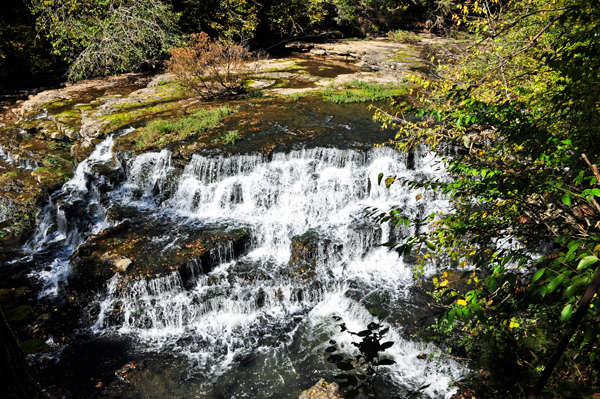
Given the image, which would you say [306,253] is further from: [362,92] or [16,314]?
[362,92]

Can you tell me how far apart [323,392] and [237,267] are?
3544 millimetres

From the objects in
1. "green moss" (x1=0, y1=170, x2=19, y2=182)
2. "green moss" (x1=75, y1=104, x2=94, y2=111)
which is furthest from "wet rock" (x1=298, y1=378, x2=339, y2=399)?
"green moss" (x1=75, y1=104, x2=94, y2=111)

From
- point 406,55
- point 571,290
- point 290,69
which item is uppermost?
point 406,55

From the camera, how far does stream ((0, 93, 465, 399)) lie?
566 centimetres

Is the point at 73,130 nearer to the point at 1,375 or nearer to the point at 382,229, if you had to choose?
the point at 382,229

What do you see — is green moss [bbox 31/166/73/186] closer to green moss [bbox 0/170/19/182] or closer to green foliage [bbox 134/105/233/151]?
green moss [bbox 0/170/19/182]

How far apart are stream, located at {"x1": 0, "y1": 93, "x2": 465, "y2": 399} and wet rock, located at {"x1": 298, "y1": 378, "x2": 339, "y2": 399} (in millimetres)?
534

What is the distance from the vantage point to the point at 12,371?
1071mm

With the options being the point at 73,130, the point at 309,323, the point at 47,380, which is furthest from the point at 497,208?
Answer: the point at 73,130

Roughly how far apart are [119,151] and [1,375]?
418 inches

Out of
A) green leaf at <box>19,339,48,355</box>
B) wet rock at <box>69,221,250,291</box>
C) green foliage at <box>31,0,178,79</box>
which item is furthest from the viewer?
green foliage at <box>31,0,178,79</box>

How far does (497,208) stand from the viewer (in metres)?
3.12

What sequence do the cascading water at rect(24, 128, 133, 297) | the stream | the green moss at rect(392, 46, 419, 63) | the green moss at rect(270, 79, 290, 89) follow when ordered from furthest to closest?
the green moss at rect(392, 46, 419, 63) < the green moss at rect(270, 79, 290, 89) < the cascading water at rect(24, 128, 133, 297) < the stream

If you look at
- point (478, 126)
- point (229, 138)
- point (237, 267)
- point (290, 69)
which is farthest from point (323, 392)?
point (290, 69)
